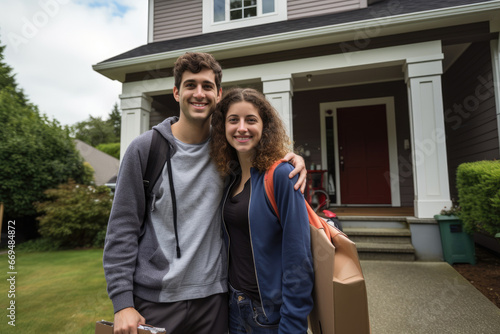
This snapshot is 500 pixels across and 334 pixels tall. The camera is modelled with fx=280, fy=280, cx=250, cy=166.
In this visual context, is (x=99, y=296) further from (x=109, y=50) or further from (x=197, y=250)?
(x=109, y=50)

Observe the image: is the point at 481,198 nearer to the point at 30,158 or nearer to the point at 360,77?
the point at 360,77

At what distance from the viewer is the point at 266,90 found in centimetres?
476

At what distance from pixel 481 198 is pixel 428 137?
1.18m

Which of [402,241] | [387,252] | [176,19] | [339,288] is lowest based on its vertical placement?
[387,252]

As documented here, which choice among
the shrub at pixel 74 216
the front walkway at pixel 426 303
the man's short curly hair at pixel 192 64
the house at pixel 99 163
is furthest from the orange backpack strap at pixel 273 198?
the house at pixel 99 163

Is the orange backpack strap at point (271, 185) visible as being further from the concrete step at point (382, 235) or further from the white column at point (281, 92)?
the white column at point (281, 92)

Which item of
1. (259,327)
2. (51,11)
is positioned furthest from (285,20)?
(259,327)

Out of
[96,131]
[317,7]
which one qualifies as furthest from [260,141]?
[96,131]

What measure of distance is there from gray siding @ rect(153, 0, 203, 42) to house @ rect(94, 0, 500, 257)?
0.02m

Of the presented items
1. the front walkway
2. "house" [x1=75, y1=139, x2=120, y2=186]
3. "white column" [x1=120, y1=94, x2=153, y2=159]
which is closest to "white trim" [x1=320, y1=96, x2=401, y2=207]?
the front walkway

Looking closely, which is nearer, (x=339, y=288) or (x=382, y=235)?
(x=339, y=288)

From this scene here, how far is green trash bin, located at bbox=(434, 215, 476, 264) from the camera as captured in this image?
3.58 m

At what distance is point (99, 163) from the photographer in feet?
56.8

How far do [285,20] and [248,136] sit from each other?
5390mm
